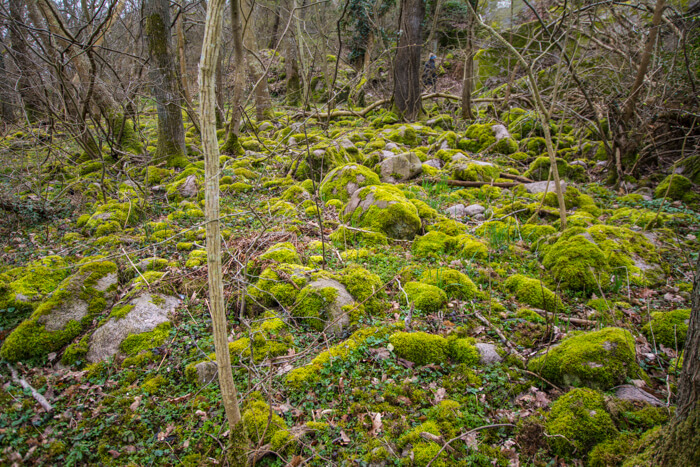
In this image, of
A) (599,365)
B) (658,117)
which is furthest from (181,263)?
(658,117)

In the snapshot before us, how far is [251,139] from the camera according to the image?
9.54m

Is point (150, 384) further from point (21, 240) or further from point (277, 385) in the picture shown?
point (21, 240)

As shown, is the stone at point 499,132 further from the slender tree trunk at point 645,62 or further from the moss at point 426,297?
the moss at point 426,297

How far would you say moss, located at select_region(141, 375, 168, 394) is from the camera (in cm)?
272

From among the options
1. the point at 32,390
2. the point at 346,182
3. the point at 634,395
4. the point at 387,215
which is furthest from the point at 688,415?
the point at 346,182

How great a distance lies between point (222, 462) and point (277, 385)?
633mm

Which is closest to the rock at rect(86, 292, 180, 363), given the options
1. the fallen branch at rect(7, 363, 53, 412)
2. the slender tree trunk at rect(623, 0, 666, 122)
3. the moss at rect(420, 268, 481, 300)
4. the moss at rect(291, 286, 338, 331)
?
the fallen branch at rect(7, 363, 53, 412)

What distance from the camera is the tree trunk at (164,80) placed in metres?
6.95

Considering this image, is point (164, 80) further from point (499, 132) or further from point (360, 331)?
point (499, 132)

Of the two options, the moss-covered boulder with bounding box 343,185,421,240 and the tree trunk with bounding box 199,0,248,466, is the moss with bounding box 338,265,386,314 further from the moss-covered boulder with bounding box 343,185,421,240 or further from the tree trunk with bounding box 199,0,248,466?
the tree trunk with bounding box 199,0,248,466

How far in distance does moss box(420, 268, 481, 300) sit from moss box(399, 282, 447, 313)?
129 mm

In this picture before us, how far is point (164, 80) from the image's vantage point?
7.19 meters

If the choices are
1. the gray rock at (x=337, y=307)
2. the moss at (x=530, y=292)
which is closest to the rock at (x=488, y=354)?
the moss at (x=530, y=292)

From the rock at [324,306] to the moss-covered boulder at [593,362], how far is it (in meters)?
1.66
